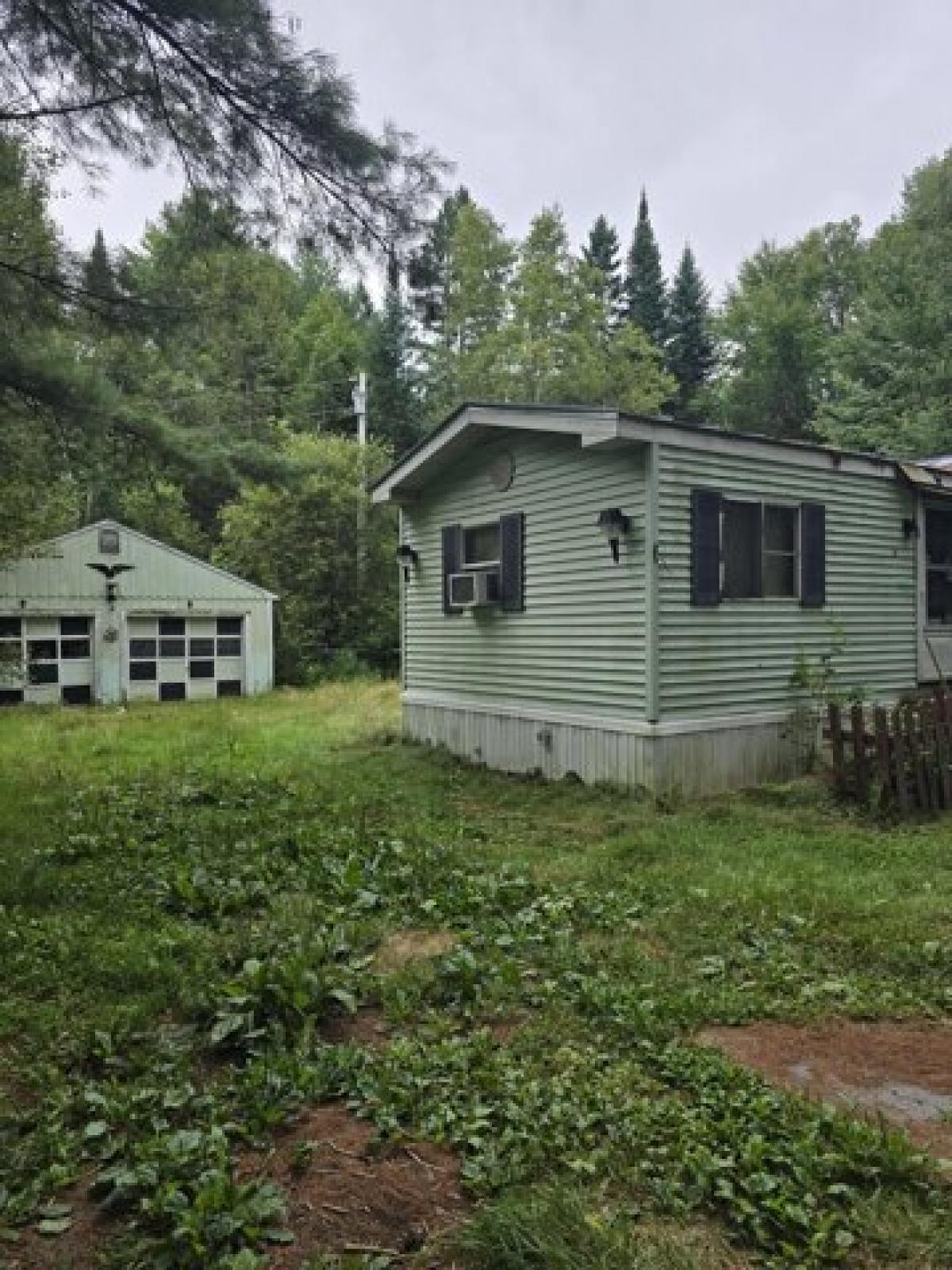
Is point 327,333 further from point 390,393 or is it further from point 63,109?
point 63,109

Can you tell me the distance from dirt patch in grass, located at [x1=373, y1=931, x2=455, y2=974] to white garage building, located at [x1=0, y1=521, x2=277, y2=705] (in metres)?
13.1

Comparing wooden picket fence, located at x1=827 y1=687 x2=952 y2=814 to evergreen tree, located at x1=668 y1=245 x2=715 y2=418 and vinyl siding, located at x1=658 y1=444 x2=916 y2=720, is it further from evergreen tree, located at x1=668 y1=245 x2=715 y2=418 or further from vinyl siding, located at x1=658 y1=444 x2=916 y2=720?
evergreen tree, located at x1=668 y1=245 x2=715 y2=418

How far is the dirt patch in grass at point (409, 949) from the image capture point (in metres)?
3.78

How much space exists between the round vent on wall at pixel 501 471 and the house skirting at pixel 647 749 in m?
2.37

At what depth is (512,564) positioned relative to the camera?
897 centimetres

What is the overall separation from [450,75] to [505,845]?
23.5 feet

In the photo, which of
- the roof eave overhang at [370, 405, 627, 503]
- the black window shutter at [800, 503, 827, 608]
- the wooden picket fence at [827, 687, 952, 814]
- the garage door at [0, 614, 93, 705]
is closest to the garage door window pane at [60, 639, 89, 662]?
the garage door at [0, 614, 93, 705]

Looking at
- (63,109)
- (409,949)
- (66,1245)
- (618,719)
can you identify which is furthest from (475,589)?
(66,1245)

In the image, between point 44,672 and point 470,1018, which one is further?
point 44,672

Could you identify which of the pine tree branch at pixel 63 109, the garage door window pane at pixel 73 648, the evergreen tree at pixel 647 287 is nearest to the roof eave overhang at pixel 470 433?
the pine tree branch at pixel 63 109

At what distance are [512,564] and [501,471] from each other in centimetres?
102

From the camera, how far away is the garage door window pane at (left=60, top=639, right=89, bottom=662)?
16.2 metres

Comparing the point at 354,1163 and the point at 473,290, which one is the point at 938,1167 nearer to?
the point at 354,1163

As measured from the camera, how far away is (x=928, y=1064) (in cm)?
297
